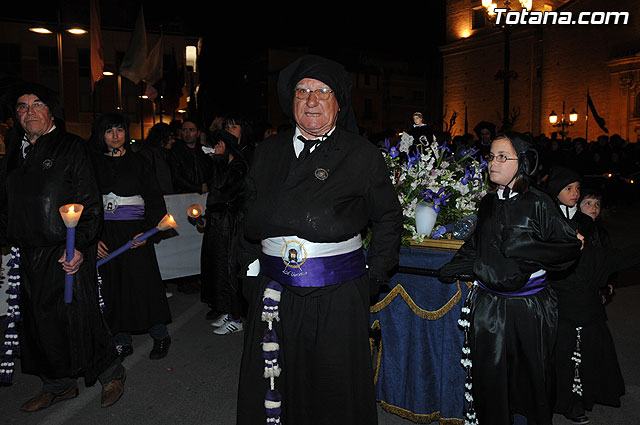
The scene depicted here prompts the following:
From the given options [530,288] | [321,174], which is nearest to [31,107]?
[321,174]

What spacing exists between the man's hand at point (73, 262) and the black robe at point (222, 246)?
2237 mm

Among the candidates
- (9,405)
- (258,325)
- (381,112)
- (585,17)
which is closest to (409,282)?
(258,325)

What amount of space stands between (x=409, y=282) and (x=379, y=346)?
61 centimetres

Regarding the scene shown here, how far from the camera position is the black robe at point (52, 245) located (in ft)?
13.3

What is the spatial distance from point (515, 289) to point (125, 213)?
Result: 3704 mm

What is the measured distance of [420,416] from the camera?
4020 mm

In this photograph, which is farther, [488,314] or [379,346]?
[379,346]

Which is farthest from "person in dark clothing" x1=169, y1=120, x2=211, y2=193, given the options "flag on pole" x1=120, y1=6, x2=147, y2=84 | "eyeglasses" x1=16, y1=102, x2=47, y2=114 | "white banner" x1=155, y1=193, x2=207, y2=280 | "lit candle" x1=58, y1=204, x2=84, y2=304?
"flag on pole" x1=120, y1=6, x2=147, y2=84

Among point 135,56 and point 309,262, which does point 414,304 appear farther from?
point 135,56

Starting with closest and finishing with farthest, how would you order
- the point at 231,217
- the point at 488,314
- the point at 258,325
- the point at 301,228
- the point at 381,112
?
the point at 301,228, the point at 258,325, the point at 488,314, the point at 231,217, the point at 381,112

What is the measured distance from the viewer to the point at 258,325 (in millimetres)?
3141

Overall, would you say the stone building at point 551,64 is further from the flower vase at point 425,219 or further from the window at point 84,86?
the flower vase at point 425,219

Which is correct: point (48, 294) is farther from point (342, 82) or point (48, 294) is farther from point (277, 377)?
point (342, 82)

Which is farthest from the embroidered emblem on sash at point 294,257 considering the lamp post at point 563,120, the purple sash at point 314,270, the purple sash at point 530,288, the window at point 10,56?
the window at point 10,56
